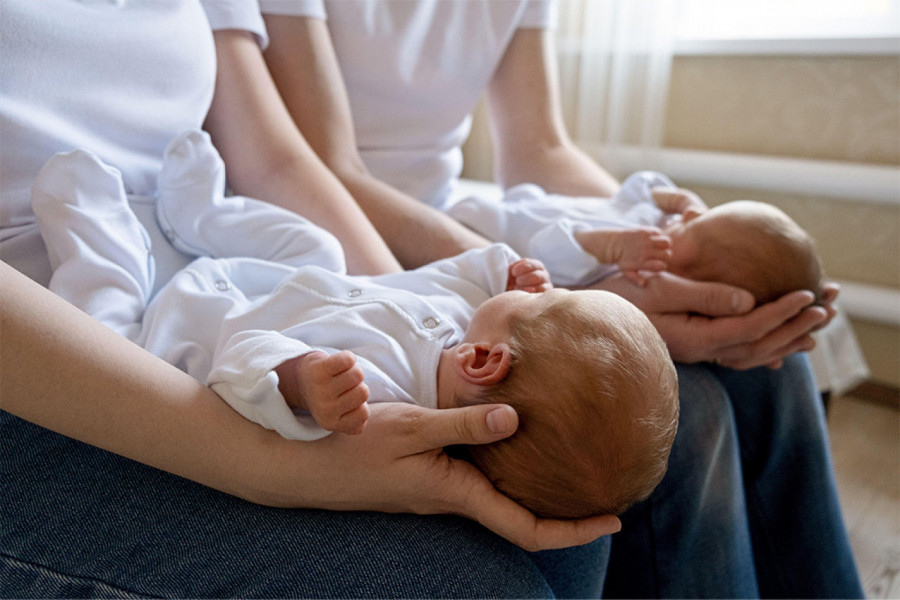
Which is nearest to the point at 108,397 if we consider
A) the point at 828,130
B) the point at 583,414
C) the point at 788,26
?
the point at 583,414

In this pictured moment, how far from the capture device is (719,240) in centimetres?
111

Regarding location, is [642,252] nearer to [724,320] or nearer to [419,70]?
[724,320]

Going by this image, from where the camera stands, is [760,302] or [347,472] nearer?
[347,472]

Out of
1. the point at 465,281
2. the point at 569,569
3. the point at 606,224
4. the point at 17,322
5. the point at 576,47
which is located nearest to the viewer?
the point at 17,322

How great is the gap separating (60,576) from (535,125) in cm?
128

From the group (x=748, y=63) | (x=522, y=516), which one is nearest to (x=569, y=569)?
(x=522, y=516)

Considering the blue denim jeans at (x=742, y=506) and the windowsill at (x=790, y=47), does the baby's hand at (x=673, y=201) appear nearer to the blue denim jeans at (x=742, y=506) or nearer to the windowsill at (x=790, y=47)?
the blue denim jeans at (x=742, y=506)

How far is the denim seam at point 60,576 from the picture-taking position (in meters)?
0.61

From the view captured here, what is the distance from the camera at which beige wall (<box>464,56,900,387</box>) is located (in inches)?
85.9

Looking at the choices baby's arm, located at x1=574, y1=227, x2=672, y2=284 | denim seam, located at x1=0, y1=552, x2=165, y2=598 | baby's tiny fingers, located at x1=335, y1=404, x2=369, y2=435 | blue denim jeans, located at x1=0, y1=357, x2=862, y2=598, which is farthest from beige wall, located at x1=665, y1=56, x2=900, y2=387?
denim seam, located at x1=0, y1=552, x2=165, y2=598

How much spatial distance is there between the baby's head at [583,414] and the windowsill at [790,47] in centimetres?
194

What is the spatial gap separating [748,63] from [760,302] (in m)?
1.67

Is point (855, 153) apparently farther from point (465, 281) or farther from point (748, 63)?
point (465, 281)

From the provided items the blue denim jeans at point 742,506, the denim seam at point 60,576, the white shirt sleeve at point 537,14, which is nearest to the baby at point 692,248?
the blue denim jeans at point 742,506
